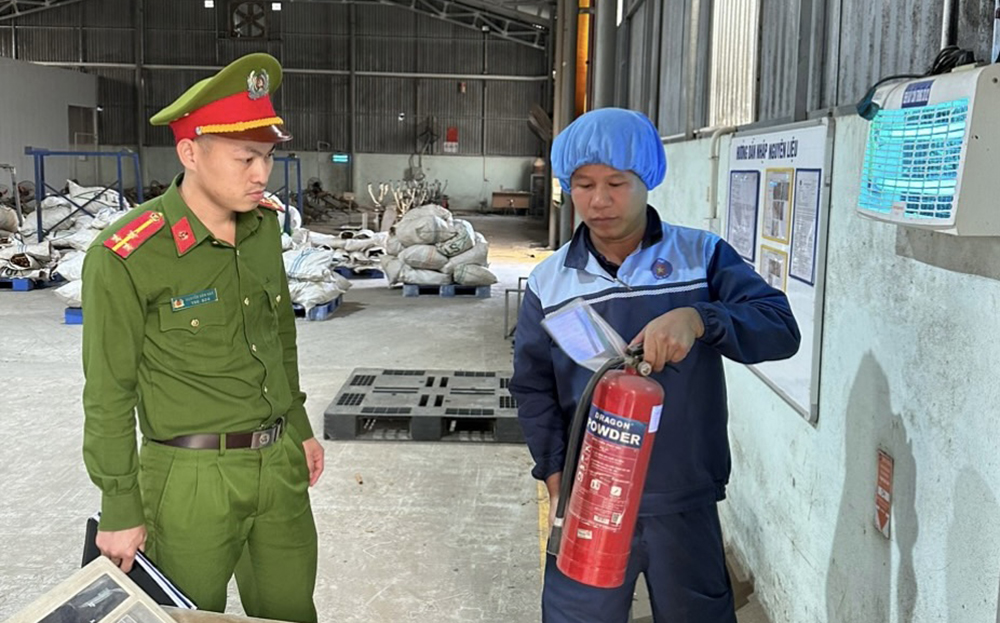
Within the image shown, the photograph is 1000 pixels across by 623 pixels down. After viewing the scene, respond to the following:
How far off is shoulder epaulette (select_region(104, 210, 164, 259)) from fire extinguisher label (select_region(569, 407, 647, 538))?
113 cm

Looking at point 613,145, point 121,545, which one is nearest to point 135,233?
point 121,545

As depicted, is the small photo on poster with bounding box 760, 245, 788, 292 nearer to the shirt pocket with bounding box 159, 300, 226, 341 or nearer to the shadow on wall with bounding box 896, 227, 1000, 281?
the shadow on wall with bounding box 896, 227, 1000, 281

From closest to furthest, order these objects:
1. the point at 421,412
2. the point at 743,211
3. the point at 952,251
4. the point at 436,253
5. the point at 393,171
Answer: the point at 952,251, the point at 743,211, the point at 421,412, the point at 436,253, the point at 393,171

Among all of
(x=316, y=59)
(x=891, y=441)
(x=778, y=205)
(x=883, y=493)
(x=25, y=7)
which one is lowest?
(x=883, y=493)

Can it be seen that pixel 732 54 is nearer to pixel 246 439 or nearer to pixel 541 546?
pixel 541 546

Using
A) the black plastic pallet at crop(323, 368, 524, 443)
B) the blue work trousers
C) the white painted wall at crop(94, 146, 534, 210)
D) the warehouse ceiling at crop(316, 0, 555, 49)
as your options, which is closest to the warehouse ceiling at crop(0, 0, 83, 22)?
the white painted wall at crop(94, 146, 534, 210)

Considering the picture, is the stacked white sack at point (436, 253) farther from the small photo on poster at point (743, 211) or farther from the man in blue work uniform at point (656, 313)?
the man in blue work uniform at point (656, 313)

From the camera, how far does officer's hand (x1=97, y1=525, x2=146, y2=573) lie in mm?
2076

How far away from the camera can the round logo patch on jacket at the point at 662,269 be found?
199cm

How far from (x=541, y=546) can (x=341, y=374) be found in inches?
138

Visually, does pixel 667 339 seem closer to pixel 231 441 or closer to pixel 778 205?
pixel 231 441

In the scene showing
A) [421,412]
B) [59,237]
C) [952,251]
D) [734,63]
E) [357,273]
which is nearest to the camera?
[952,251]

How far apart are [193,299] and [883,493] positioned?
1753 millimetres

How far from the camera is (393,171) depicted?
2864cm
